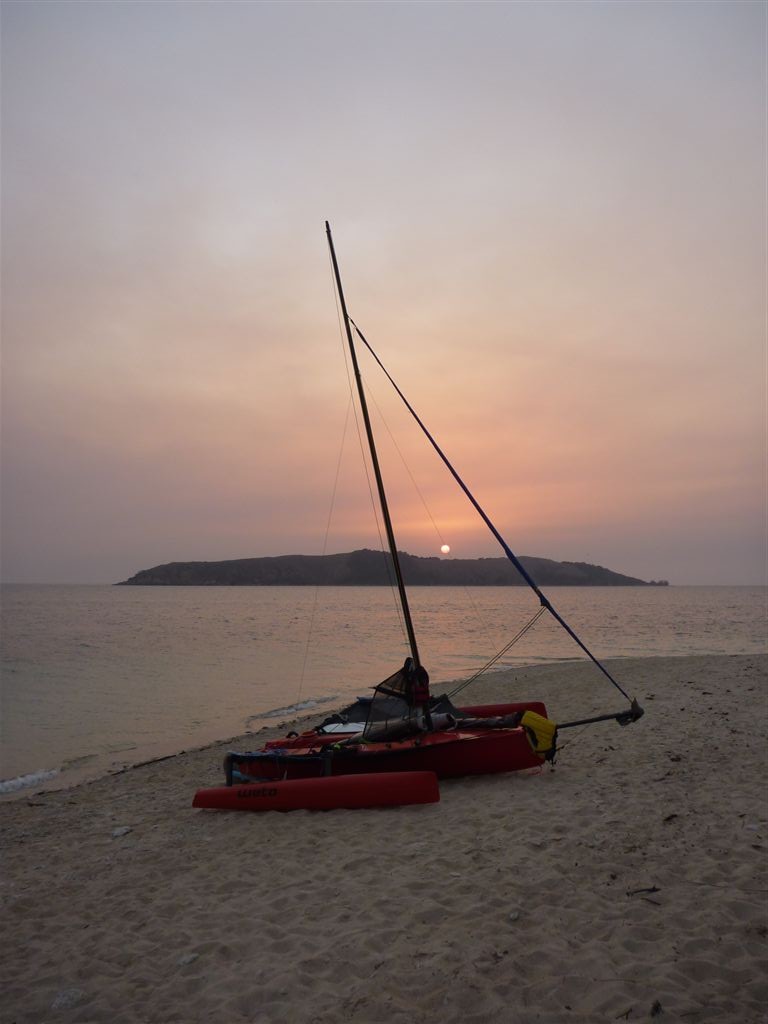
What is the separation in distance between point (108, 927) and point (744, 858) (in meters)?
6.40

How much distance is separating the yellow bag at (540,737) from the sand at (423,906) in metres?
0.40

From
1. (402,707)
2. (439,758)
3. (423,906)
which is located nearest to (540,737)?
(439,758)

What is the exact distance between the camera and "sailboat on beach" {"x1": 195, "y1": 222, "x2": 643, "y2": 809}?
9.42m

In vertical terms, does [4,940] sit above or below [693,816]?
below

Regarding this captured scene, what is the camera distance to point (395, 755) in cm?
1052

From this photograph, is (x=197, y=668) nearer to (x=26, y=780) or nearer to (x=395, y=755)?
(x=26, y=780)

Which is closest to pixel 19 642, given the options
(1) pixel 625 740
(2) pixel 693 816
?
(1) pixel 625 740

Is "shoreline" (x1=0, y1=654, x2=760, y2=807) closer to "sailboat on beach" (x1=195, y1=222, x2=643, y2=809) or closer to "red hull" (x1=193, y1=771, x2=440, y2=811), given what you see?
"sailboat on beach" (x1=195, y1=222, x2=643, y2=809)

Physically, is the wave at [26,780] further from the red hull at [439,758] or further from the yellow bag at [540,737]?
the yellow bag at [540,737]

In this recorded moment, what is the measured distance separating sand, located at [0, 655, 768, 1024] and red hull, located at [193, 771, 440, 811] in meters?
0.19

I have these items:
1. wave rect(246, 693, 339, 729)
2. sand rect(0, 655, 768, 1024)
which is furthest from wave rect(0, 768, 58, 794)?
wave rect(246, 693, 339, 729)

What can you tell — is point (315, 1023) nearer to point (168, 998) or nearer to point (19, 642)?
point (168, 998)

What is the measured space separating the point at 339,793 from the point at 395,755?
4.66 feet

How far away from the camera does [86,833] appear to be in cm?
990
